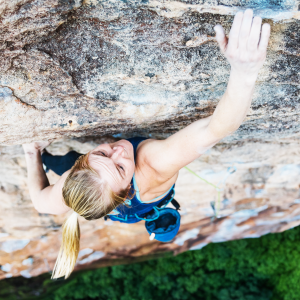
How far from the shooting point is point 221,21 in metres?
1.35

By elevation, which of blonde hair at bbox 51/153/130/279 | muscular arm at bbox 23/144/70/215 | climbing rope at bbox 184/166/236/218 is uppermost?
blonde hair at bbox 51/153/130/279

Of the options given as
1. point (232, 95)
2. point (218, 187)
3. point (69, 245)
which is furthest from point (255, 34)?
point (218, 187)

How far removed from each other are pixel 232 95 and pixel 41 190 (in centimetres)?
141

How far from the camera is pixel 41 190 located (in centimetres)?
193

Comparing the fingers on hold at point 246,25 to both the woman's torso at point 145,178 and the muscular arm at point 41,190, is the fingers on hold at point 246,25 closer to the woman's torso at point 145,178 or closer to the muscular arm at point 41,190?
the woman's torso at point 145,178

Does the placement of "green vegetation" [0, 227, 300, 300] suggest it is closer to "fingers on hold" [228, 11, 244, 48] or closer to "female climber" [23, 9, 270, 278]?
"female climber" [23, 9, 270, 278]

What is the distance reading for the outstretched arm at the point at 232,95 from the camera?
1.01m

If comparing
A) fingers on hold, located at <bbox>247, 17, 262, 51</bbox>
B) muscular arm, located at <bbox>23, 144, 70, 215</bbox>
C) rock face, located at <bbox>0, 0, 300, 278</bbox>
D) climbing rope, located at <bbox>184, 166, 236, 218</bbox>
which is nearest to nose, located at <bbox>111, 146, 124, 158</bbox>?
rock face, located at <bbox>0, 0, 300, 278</bbox>

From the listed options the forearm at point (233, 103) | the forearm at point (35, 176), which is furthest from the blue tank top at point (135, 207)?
the forearm at point (233, 103)

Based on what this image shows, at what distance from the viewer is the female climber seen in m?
1.05

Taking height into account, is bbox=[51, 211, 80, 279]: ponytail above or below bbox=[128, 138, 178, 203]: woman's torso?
below

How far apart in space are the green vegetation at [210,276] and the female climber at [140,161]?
2.80 meters

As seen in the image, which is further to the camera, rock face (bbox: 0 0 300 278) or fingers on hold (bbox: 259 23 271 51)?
rock face (bbox: 0 0 300 278)

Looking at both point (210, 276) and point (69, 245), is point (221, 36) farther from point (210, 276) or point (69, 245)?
point (210, 276)
